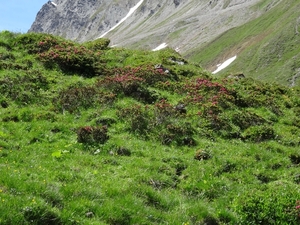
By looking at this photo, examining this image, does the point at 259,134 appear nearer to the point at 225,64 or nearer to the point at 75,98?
the point at 75,98

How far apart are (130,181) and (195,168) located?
3.55 meters

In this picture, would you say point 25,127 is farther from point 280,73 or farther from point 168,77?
point 280,73

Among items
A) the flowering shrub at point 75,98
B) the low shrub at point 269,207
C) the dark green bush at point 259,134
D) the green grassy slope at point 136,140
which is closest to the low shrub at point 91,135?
the green grassy slope at point 136,140

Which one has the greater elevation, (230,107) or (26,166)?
(26,166)

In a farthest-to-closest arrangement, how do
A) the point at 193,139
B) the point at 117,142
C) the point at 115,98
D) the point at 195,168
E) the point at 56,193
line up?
the point at 115,98, the point at 193,139, the point at 117,142, the point at 195,168, the point at 56,193

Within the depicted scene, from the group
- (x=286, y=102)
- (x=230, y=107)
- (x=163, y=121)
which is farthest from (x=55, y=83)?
(x=286, y=102)

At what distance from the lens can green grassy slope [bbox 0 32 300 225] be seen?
10359 mm

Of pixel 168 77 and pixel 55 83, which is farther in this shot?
pixel 168 77

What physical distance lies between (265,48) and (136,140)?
135057 mm

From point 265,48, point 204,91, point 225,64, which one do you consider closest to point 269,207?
point 204,91

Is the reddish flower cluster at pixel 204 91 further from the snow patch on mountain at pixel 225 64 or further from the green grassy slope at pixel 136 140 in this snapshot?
the snow patch on mountain at pixel 225 64

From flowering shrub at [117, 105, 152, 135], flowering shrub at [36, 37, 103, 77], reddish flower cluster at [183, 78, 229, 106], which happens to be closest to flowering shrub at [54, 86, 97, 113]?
flowering shrub at [117, 105, 152, 135]

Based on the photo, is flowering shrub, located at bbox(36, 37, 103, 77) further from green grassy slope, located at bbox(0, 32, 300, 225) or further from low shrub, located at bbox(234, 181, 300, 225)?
low shrub, located at bbox(234, 181, 300, 225)

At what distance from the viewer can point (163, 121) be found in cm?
1908
